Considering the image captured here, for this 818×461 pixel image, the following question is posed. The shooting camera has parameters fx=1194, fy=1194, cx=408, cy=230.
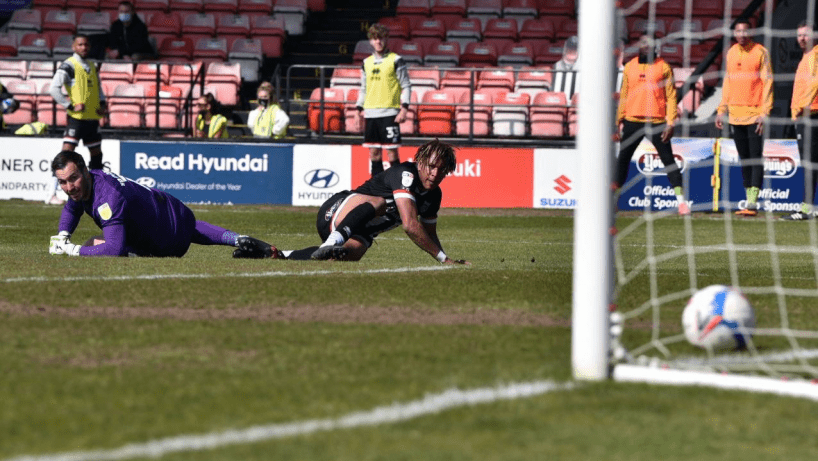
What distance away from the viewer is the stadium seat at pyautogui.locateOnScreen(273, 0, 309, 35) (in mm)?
23672

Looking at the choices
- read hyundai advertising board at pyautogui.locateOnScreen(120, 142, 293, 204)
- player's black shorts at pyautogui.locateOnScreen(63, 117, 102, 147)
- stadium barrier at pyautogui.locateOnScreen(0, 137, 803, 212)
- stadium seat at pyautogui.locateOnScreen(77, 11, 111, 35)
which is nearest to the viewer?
player's black shorts at pyautogui.locateOnScreen(63, 117, 102, 147)

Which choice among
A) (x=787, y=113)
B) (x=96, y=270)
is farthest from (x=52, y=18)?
(x=96, y=270)

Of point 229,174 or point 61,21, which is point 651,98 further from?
point 61,21

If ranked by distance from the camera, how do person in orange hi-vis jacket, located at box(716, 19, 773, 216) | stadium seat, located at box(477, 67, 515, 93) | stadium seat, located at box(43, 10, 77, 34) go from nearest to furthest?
person in orange hi-vis jacket, located at box(716, 19, 773, 216) → stadium seat, located at box(477, 67, 515, 93) → stadium seat, located at box(43, 10, 77, 34)

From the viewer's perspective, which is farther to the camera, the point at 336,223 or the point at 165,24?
the point at 165,24

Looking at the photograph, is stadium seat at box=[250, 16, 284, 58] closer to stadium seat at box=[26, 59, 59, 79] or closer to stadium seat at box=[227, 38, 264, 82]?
stadium seat at box=[227, 38, 264, 82]

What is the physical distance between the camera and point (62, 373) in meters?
4.04

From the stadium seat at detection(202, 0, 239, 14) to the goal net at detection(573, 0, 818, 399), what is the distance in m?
7.93

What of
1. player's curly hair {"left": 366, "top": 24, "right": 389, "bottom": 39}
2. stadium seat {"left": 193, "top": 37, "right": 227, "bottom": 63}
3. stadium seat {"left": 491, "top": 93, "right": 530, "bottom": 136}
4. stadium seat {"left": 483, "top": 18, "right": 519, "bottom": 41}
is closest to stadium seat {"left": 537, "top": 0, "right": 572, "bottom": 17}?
stadium seat {"left": 483, "top": 18, "right": 519, "bottom": 41}

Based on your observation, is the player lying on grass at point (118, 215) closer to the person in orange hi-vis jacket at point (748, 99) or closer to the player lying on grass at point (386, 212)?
the player lying on grass at point (386, 212)

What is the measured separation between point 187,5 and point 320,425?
22274 millimetres

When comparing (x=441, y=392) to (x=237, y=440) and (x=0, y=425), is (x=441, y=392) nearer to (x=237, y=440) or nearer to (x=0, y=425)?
(x=237, y=440)

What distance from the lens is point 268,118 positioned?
18.2 m

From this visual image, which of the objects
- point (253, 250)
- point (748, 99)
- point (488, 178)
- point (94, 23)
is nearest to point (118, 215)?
point (253, 250)
